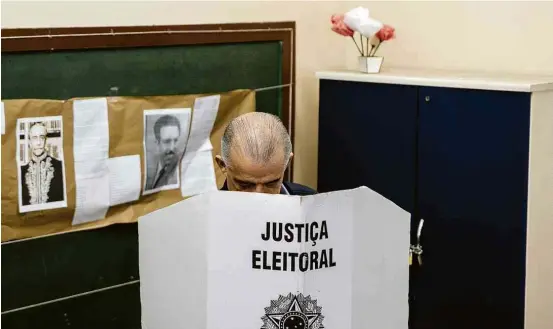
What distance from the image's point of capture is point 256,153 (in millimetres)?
1710

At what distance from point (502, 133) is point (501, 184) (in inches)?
7.0

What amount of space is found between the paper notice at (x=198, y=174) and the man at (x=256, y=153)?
5.06ft

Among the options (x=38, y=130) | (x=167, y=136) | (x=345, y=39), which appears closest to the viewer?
(x=38, y=130)

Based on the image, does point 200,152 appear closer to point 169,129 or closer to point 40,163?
point 169,129

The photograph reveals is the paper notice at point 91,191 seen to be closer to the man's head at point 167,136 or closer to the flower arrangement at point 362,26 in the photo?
the man's head at point 167,136

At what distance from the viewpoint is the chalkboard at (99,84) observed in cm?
284

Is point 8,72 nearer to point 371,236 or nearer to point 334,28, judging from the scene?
point 334,28

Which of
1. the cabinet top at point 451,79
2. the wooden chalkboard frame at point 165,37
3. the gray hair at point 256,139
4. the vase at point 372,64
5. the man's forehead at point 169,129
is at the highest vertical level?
the wooden chalkboard frame at point 165,37

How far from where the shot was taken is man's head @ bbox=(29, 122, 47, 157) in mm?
2820

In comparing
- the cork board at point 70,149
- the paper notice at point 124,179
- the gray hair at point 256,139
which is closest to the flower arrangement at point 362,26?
the cork board at point 70,149

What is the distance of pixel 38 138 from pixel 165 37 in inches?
25.4

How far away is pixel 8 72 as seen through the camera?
2.76 m

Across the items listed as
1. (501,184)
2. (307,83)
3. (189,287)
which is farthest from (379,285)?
(307,83)

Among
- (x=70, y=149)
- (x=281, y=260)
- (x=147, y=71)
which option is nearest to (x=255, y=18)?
(x=147, y=71)
